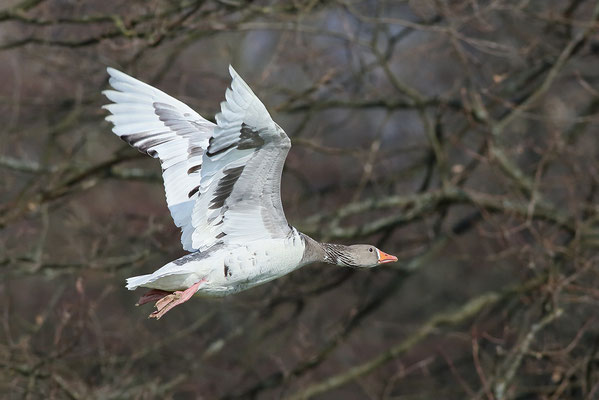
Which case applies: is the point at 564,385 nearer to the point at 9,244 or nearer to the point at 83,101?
the point at 83,101

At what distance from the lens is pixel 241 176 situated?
5.42 metres

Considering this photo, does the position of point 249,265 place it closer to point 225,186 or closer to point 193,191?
point 225,186

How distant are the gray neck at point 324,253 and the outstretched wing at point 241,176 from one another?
0.27 meters

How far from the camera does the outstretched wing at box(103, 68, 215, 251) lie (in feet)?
20.8

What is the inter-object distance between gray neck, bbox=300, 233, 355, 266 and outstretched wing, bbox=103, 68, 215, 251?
88 centimetres

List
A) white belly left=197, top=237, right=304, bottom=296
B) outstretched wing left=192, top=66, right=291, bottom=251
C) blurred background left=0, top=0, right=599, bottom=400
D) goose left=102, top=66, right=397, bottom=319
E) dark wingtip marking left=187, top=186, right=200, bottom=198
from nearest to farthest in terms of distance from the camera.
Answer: outstretched wing left=192, top=66, right=291, bottom=251
goose left=102, top=66, right=397, bottom=319
white belly left=197, top=237, right=304, bottom=296
dark wingtip marking left=187, top=186, right=200, bottom=198
blurred background left=0, top=0, right=599, bottom=400

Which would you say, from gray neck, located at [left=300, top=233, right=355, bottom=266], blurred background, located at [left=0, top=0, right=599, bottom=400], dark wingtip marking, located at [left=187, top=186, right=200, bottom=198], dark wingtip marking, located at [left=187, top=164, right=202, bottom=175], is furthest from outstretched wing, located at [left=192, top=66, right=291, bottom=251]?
A: blurred background, located at [left=0, top=0, right=599, bottom=400]

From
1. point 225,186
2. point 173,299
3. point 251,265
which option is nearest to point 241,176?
point 225,186

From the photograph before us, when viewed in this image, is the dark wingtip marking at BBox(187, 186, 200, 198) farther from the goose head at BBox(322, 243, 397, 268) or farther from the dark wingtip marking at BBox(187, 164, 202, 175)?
the goose head at BBox(322, 243, 397, 268)

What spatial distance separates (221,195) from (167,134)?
3.67 ft

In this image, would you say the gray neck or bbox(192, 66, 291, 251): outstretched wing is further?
the gray neck

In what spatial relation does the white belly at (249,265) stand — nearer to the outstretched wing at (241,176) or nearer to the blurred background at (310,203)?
the outstretched wing at (241,176)

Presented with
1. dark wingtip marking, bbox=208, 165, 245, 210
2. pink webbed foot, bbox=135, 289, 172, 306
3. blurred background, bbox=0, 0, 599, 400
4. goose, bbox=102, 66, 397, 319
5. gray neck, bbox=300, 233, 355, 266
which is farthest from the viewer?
blurred background, bbox=0, 0, 599, 400

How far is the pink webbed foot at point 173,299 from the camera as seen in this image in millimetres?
5414
